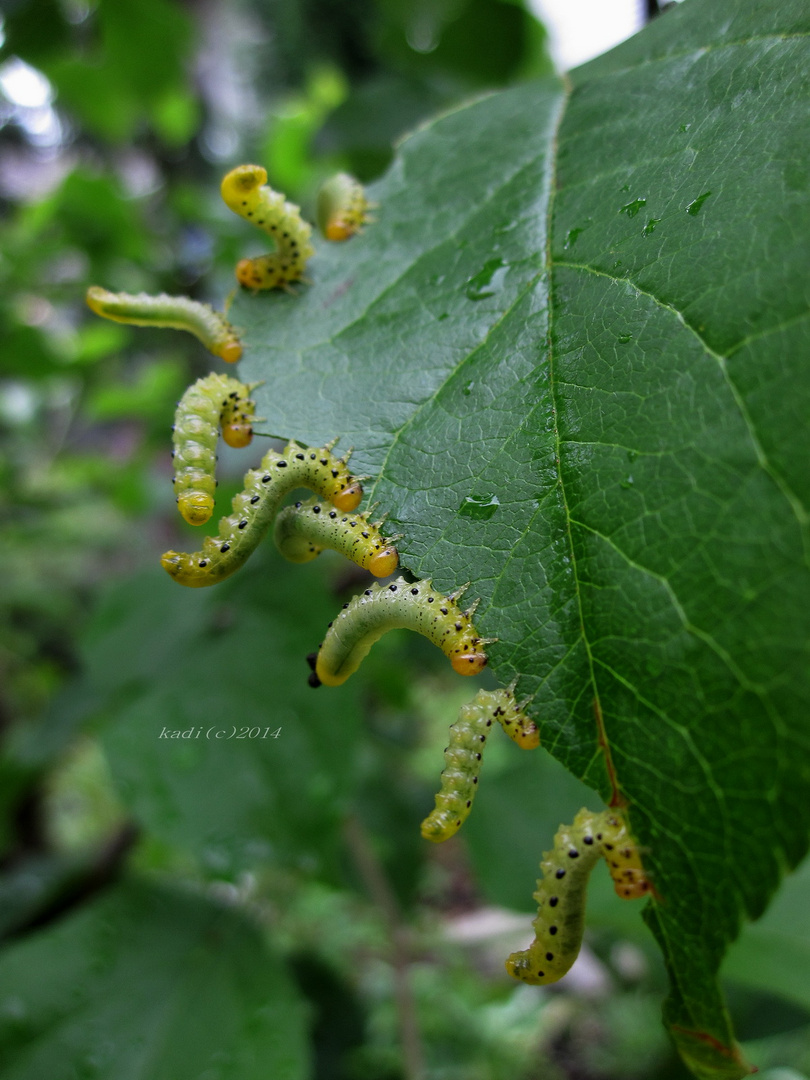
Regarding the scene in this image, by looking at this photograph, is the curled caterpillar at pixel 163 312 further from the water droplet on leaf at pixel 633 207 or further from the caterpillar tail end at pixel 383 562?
the water droplet on leaf at pixel 633 207

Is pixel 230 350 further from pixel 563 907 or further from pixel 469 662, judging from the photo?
pixel 563 907

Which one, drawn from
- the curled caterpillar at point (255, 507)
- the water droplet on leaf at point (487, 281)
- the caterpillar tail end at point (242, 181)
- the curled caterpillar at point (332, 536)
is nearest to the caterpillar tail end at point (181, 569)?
the curled caterpillar at point (255, 507)

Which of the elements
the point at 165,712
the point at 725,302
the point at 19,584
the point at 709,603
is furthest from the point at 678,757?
the point at 19,584

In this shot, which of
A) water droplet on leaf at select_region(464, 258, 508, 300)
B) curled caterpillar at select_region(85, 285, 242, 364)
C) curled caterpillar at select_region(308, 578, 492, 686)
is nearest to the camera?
curled caterpillar at select_region(308, 578, 492, 686)

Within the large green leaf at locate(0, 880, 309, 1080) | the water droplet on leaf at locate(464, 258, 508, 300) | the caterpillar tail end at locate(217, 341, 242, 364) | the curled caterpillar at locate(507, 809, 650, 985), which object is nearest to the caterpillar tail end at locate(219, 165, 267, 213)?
the caterpillar tail end at locate(217, 341, 242, 364)

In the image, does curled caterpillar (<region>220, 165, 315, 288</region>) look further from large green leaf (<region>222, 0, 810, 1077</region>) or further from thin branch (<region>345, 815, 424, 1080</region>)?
thin branch (<region>345, 815, 424, 1080</region>)

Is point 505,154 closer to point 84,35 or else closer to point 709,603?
point 709,603
